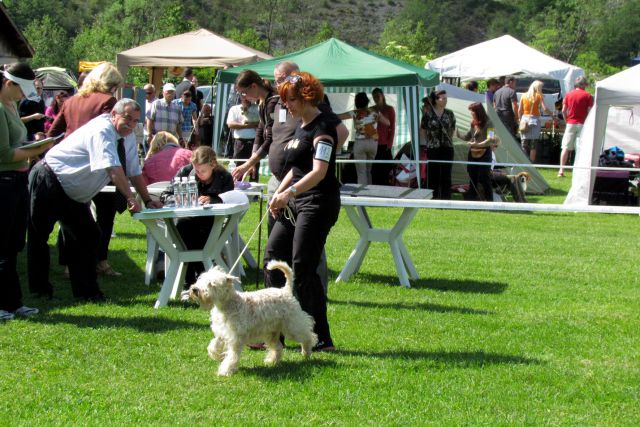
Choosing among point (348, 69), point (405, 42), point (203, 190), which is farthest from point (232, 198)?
point (405, 42)

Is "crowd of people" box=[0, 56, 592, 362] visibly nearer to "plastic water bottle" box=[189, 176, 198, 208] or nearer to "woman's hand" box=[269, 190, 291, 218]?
"woman's hand" box=[269, 190, 291, 218]

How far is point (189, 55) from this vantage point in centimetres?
1830

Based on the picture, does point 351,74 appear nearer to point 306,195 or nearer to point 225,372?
point 306,195

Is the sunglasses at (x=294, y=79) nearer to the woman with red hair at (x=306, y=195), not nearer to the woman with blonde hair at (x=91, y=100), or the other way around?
the woman with red hair at (x=306, y=195)

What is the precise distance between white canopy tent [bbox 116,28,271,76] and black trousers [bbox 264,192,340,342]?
12.9 meters

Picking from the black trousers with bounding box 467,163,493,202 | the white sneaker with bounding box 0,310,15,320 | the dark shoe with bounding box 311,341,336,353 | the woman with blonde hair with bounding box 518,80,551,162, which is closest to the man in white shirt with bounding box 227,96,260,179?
the black trousers with bounding box 467,163,493,202

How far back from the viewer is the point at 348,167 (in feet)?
48.6

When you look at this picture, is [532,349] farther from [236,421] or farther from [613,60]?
[613,60]

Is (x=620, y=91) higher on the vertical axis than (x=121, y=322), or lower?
higher

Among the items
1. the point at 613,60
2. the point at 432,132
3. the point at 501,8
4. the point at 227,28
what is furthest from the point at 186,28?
the point at 501,8

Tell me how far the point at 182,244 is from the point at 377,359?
2.11 metres

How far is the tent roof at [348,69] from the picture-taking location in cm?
1326

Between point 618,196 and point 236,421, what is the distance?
1121cm

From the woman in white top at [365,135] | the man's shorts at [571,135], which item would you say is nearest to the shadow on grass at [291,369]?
the woman in white top at [365,135]
